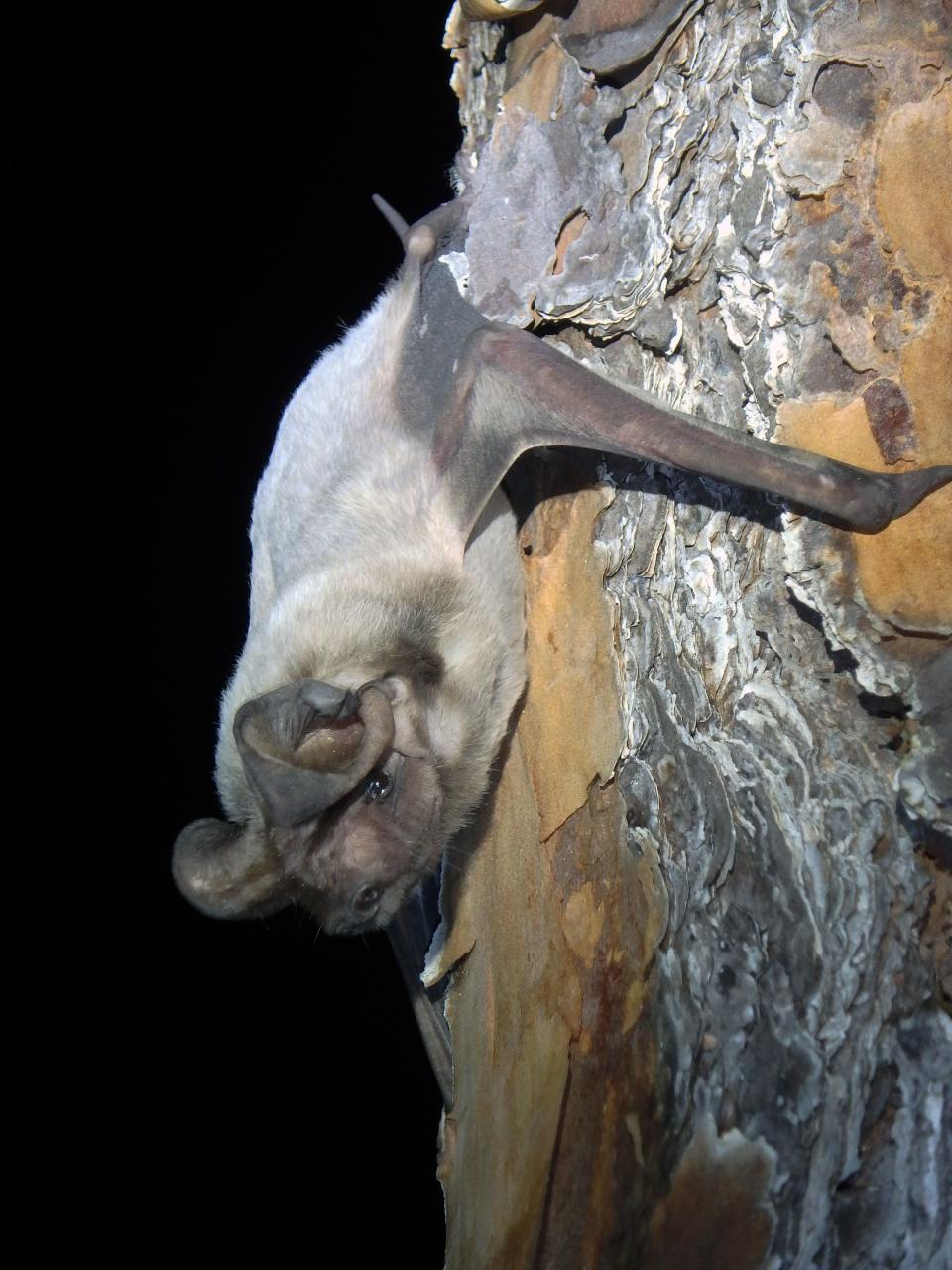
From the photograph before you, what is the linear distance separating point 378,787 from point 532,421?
734mm

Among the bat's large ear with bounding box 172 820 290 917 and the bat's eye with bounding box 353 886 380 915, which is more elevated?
the bat's large ear with bounding box 172 820 290 917

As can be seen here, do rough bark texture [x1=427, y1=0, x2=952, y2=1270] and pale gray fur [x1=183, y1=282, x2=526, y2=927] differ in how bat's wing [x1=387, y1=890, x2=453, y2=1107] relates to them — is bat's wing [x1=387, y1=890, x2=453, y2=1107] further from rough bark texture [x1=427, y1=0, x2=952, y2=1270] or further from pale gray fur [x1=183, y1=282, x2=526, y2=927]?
pale gray fur [x1=183, y1=282, x2=526, y2=927]

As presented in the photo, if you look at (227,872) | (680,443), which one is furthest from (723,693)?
(227,872)

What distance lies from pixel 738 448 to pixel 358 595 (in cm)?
77

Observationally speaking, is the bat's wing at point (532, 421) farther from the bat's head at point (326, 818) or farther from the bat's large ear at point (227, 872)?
the bat's large ear at point (227, 872)

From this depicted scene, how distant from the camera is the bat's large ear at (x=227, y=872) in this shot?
5.76 feet

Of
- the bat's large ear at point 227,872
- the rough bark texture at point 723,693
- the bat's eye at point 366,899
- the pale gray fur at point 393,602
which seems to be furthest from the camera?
the pale gray fur at point 393,602

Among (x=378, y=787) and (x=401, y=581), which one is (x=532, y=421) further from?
(x=378, y=787)

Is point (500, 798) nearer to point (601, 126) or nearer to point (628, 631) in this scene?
point (628, 631)

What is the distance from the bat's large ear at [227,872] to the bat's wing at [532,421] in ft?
2.34

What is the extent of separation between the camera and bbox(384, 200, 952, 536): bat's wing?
1.63 metres

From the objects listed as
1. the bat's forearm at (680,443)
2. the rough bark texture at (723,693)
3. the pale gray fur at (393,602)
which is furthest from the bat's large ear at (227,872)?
the bat's forearm at (680,443)

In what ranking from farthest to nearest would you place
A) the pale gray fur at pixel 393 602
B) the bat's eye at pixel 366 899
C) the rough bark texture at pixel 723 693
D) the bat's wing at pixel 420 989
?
1. the bat's wing at pixel 420 989
2. the pale gray fur at pixel 393 602
3. the bat's eye at pixel 366 899
4. the rough bark texture at pixel 723 693

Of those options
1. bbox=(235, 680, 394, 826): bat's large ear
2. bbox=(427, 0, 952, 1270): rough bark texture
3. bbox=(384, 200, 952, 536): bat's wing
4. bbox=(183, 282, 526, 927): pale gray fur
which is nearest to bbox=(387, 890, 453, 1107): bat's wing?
bbox=(427, 0, 952, 1270): rough bark texture
